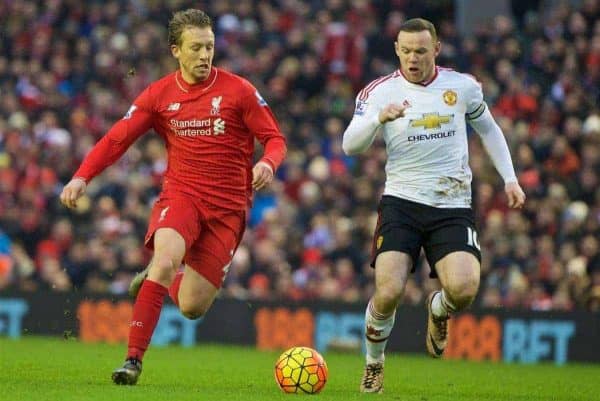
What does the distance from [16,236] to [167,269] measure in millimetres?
10876

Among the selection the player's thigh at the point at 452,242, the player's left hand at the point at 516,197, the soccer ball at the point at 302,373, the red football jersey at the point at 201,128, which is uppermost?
the red football jersey at the point at 201,128

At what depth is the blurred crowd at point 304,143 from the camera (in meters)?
18.0

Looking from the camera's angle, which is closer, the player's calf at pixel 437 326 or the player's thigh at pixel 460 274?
the player's thigh at pixel 460 274

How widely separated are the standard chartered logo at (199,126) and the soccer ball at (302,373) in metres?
1.75

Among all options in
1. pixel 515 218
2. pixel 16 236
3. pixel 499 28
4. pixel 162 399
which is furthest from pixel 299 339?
pixel 162 399

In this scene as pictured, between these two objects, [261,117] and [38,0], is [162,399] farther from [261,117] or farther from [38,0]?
[38,0]

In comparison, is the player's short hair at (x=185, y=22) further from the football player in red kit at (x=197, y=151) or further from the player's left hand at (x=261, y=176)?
the player's left hand at (x=261, y=176)

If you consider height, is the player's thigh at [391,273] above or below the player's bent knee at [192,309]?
above

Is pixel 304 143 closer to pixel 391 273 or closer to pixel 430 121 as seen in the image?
pixel 430 121

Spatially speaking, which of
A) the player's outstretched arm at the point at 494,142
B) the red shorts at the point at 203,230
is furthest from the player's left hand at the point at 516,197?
the red shorts at the point at 203,230

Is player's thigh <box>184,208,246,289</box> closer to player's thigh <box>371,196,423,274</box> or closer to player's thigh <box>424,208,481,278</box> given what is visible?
player's thigh <box>371,196,423,274</box>

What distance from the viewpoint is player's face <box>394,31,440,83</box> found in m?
9.79

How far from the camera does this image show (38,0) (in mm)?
24078

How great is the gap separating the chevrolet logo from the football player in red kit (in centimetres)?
98
